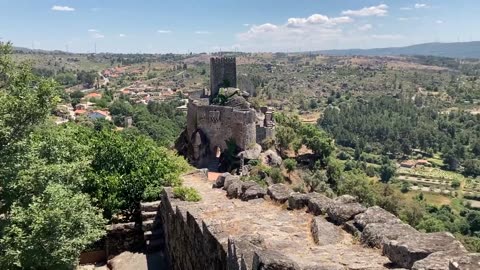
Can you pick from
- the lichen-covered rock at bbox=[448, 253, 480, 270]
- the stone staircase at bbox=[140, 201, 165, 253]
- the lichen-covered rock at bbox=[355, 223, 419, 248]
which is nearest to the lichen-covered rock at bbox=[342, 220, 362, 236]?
the lichen-covered rock at bbox=[355, 223, 419, 248]

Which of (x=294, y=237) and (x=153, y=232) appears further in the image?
(x=153, y=232)

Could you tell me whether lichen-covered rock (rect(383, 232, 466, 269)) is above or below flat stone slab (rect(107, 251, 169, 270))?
above

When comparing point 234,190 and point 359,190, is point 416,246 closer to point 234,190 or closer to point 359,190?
point 234,190

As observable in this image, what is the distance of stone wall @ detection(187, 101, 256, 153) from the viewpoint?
3841 cm

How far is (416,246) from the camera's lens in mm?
5883

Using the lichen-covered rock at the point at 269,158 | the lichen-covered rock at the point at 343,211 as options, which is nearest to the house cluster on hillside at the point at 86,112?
the lichen-covered rock at the point at 269,158

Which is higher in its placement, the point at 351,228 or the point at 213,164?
the point at 351,228

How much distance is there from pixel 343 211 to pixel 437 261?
326 centimetres

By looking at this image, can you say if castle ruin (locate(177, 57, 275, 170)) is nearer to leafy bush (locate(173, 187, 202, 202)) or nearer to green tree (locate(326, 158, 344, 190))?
green tree (locate(326, 158, 344, 190))

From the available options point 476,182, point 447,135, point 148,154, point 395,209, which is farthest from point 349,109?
point 148,154

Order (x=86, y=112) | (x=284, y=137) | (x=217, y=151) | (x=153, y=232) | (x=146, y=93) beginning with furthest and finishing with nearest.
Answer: (x=146, y=93)
(x=86, y=112)
(x=284, y=137)
(x=217, y=151)
(x=153, y=232)

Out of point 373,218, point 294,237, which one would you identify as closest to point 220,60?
point 294,237

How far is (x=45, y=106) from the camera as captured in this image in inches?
420

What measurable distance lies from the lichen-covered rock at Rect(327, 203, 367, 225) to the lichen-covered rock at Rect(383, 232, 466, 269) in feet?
6.07
